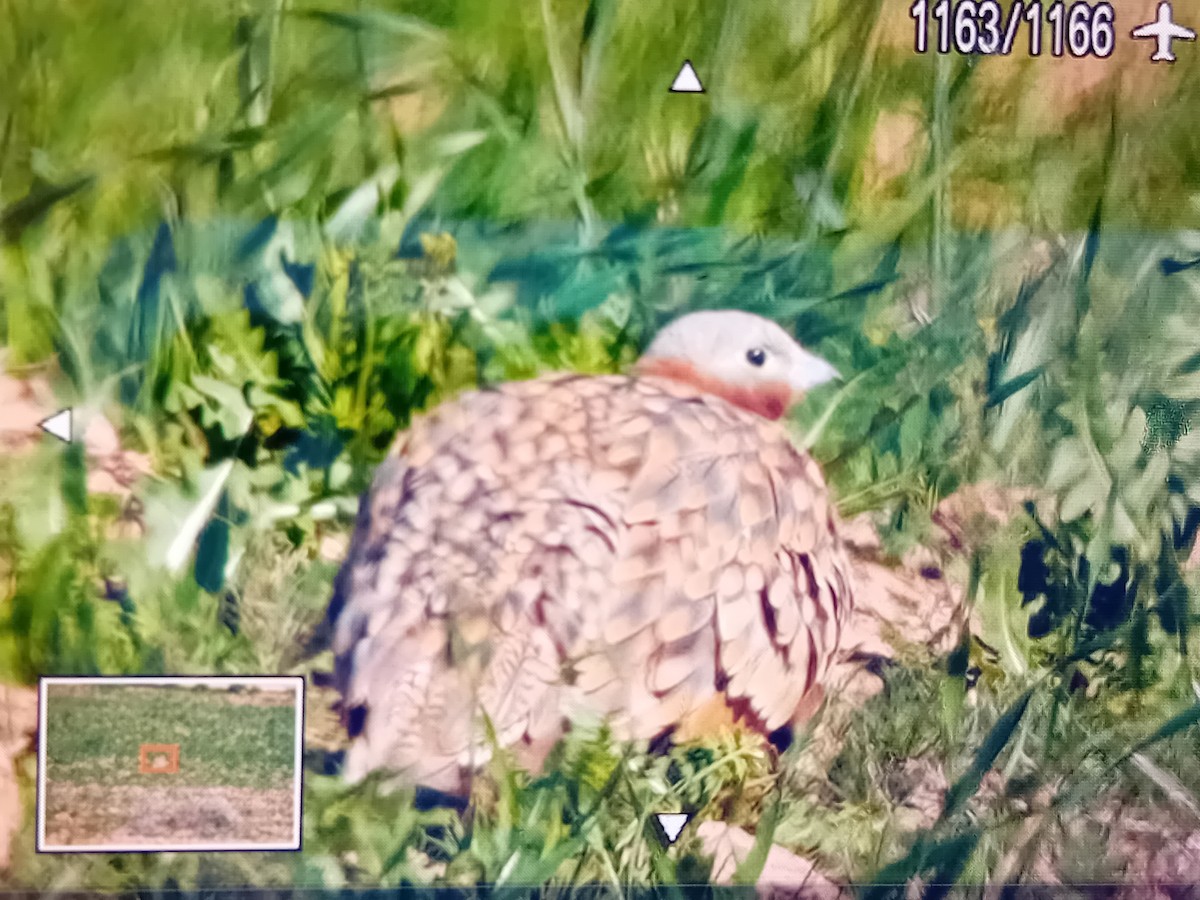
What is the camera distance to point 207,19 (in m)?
0.86

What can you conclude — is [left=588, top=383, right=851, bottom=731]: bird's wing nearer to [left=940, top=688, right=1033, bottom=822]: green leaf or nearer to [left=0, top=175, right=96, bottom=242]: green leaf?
[left=940, top=688, right=1033, bottom=822]: green leaf

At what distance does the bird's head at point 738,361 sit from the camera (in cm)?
90

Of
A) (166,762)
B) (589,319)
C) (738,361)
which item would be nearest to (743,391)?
(738,361)

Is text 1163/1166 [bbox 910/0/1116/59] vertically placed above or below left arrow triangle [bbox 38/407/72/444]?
above

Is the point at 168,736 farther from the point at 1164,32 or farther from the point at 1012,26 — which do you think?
the point at 1164,32

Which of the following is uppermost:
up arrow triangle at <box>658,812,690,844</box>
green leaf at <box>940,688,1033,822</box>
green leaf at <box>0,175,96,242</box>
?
green leaf at <box>0,175,96,242</box>

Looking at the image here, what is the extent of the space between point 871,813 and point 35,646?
668mm

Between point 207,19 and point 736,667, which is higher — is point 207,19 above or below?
above

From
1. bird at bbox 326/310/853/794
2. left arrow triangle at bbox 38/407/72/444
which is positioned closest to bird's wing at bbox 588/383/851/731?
bird at bbox 326/310/853/794

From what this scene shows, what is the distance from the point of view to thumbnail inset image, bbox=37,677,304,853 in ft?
2.84

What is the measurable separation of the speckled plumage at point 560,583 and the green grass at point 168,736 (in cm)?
6

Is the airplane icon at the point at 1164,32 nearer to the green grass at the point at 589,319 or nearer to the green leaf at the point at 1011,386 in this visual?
the green grass at the point at 589,319

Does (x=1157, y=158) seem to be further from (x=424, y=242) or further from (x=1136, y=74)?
(x=424, y=242)

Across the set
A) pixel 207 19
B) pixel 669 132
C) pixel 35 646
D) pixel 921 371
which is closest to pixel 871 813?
pixel 921 371
